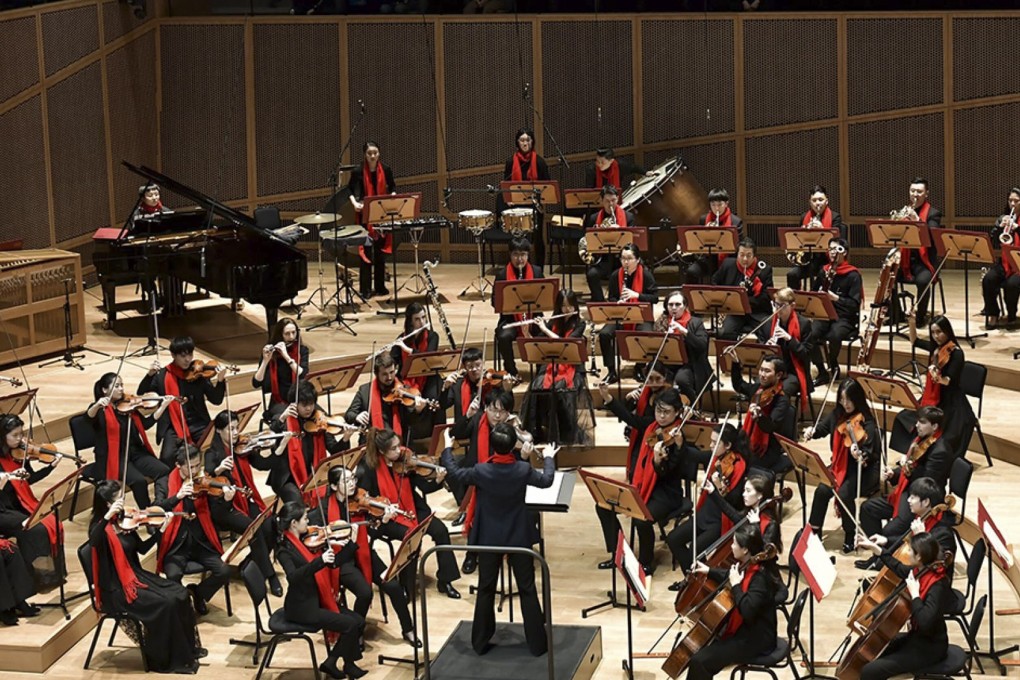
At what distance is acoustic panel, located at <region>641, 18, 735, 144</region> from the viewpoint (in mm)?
15555

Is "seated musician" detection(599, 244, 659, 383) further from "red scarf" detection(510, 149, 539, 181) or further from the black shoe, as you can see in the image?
the black shoe

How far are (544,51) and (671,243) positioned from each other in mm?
2703

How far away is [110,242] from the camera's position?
43.0 ft

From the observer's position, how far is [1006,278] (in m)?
12.7

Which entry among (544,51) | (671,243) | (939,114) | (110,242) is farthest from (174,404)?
(939,114)

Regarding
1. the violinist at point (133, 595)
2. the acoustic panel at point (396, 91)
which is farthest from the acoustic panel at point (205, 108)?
the violinist at point (133, 595)

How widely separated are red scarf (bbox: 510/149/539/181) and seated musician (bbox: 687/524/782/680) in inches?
290

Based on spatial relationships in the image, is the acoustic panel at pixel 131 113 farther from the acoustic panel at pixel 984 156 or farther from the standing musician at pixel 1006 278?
the standing musician at pixel 1006 278

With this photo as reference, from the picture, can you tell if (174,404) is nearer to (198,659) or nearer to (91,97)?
(198,659)

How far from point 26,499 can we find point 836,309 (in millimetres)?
5885

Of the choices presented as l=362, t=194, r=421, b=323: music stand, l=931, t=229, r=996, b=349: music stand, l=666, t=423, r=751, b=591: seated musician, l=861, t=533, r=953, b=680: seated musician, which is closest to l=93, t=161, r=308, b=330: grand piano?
l=362, t=194, r=421, b=323: music stand

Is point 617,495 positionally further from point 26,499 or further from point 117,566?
point 26,499

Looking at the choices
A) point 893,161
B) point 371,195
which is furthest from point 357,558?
point 893,161

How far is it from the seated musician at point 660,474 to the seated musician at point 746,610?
176 centimetres
